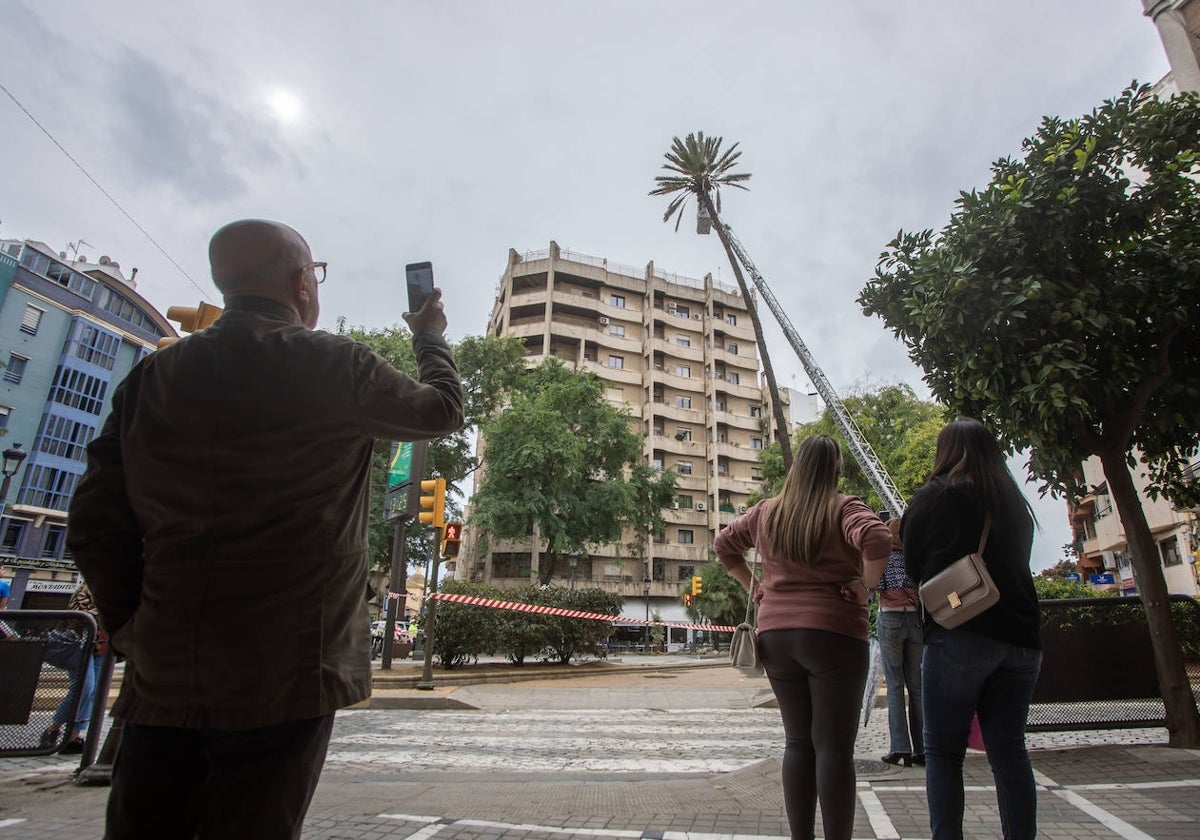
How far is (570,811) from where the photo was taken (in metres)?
3.88

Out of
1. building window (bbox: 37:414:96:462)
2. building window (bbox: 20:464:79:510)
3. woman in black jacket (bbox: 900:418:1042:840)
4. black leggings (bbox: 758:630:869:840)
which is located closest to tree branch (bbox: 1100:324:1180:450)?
woman in black jacket (bbox: 900:418:1042:840)

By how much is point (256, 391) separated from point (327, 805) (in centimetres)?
354

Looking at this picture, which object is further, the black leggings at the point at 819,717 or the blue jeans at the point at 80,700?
the blue jeans at the point at 80,700

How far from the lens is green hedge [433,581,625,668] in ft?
49.8

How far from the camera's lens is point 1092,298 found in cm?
545

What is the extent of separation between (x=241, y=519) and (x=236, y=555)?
0.25 feet

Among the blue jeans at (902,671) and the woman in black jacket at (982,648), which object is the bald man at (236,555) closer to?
the woman in black jacket at (982,648)

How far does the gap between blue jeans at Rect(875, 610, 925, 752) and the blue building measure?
39.1m

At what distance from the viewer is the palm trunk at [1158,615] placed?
17.3 ft

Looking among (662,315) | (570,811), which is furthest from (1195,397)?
(662,315)

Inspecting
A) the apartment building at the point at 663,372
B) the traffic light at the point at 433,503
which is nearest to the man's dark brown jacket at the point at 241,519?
the traffic light at the point at 433,503

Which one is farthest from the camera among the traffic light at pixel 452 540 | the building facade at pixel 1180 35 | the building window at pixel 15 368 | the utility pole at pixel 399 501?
the building window at pixel 15 368

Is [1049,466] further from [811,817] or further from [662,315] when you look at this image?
[662,315]

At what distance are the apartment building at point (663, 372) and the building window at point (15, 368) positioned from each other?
27912 millimetres
